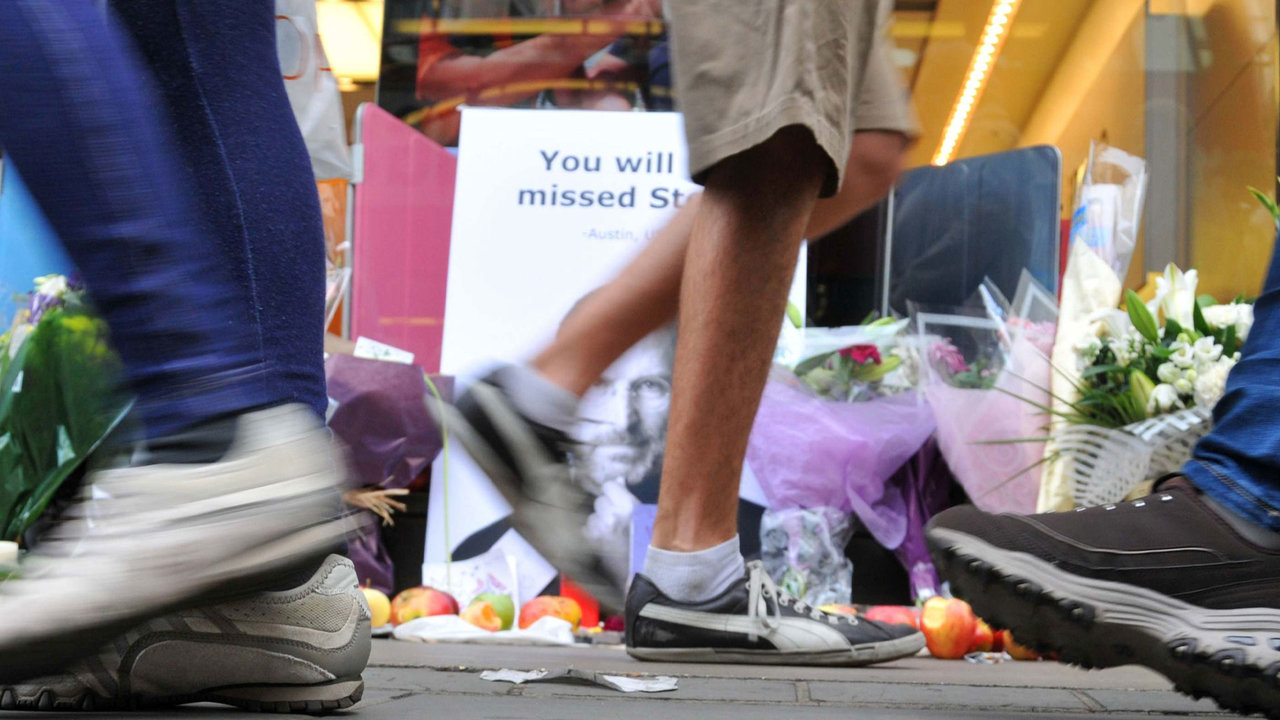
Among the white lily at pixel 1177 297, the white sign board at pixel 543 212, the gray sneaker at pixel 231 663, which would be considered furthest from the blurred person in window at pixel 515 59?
the gray sneaker at pixel 231 663

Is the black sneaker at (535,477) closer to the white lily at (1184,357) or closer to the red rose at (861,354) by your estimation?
the white lily at (1184,357)

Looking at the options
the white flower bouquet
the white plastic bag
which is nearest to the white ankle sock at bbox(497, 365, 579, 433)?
the white plastic bag

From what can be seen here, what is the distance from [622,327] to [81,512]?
2.21 ft

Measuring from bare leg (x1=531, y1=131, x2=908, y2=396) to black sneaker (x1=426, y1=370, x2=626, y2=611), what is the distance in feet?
0.24

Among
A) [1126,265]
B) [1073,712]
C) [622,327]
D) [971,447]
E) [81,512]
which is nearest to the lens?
[81,512]

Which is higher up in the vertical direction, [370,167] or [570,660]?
[370,167]

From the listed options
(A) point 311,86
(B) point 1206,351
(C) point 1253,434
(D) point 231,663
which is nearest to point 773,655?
(C) point 1253,434

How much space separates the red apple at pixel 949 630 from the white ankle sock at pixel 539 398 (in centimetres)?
139

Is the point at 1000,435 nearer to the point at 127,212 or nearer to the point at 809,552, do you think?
the point at 809,552

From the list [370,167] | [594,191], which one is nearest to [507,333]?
[594,191]

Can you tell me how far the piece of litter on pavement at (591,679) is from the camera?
139cm

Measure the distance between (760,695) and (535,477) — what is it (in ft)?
1.17

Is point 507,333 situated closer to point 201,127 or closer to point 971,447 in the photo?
point 971,447

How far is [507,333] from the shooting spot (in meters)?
3.16
